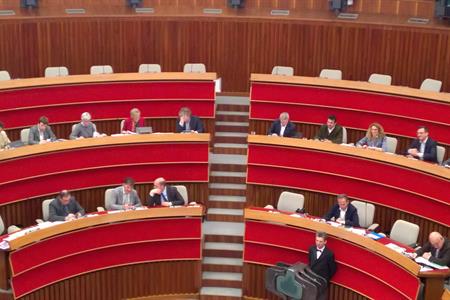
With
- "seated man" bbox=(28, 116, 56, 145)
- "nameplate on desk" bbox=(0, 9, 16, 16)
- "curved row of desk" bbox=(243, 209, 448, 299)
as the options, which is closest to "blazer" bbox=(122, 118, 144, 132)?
"seated man" bbox=(28, 116, 56, 145)

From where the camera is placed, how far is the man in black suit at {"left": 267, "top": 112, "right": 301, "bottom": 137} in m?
9.41

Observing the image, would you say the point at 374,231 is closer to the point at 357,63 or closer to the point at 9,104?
the point at 357,63

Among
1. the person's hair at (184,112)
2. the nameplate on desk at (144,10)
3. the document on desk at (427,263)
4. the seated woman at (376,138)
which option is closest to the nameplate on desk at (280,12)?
the nameplate on desk at (144,10)

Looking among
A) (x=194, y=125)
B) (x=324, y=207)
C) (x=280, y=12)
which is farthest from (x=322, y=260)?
(x=280, y=12)

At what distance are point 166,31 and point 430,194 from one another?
197 inches

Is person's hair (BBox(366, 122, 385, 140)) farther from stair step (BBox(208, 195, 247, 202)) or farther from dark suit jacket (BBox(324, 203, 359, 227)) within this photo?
stair step (BBox(208, 195, 247, 202))

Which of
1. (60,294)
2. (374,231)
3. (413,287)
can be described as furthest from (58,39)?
(413,287)

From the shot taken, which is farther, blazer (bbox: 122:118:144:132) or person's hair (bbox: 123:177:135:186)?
blazer (bbox: 122:118:144:132)

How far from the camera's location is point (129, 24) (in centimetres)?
1163

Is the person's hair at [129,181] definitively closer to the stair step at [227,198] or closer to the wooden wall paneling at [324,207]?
the stair step at [227,198]

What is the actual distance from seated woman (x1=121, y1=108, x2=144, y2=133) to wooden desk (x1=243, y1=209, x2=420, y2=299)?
1.89m

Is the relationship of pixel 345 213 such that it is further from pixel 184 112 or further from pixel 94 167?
pixel 94 167

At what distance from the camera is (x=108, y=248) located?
26.9ft

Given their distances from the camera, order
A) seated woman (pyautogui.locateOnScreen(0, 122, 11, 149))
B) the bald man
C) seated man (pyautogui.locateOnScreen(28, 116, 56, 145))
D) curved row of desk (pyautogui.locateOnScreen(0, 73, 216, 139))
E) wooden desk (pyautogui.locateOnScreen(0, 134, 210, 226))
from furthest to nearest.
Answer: curved row of desk (pyautogui.locateOnScreen(0, 73, 216, 139)) → seated man (pyautogui.locateOnScreen(28, 116, 56, 145)) → seated woman (pyautogui.locateOnScreen(0, 122, 11, 149)) → wooden desk (pyautogui.locateOnScreen(0, 134, 210, 226)) → the bald man
